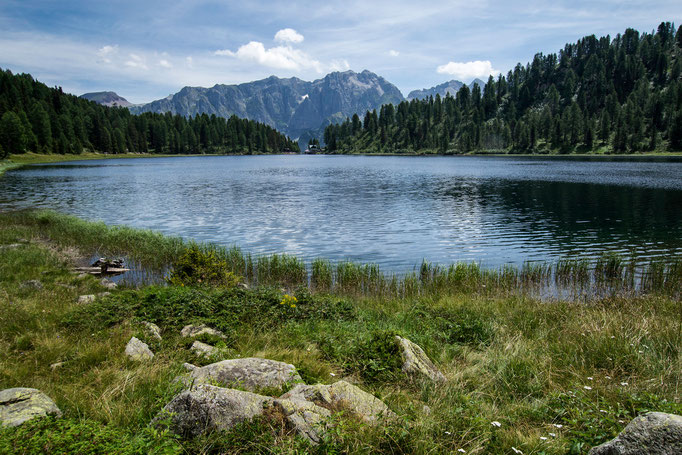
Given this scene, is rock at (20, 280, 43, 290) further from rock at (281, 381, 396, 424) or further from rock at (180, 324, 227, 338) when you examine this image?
rock at (281, 381, 396, 424)

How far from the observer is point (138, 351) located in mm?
9133

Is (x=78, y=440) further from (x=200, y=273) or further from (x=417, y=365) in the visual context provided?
(x=200, y=273)

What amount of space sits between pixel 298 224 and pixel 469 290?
23102 millimetres

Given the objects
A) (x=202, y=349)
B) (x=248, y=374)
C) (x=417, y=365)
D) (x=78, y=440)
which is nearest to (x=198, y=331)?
(x=202, y=349)

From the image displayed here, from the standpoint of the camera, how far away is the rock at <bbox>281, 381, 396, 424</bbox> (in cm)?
630

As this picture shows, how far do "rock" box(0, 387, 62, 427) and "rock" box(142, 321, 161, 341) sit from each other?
428 cm

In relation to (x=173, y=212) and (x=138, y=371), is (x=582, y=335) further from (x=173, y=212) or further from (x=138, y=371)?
(x=173, y=212)

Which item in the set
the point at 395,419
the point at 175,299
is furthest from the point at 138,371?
the point at 175,299

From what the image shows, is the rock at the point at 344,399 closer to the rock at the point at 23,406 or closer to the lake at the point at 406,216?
the rock at the point at 23,406

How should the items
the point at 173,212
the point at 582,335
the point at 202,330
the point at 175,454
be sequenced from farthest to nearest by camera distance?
the point at 173,212 → the point at 202,330 → the point at 582,335 → the point at 175,454

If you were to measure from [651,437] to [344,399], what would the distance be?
4194 mm

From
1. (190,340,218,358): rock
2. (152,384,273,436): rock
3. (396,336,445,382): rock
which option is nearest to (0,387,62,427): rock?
(152,384,273,436): rock

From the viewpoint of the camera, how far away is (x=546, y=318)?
13141 millimetres

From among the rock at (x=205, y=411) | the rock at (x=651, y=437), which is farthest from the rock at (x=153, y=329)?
the rock at (x=651, y=437)
